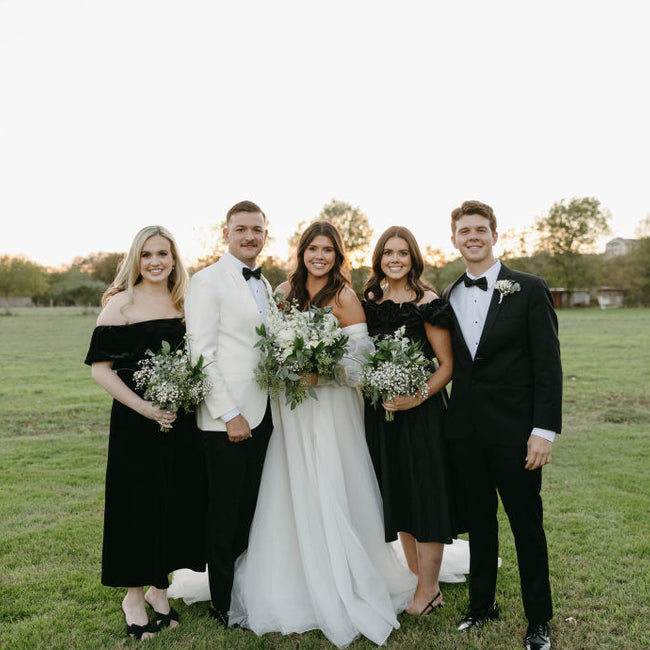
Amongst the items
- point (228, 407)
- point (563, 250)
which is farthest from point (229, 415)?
Answer: point (563, 250)

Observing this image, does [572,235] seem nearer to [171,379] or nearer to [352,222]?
[352,222]

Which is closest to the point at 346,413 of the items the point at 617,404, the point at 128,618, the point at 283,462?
the point at 283,462

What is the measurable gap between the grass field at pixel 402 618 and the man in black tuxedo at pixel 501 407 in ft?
1.71

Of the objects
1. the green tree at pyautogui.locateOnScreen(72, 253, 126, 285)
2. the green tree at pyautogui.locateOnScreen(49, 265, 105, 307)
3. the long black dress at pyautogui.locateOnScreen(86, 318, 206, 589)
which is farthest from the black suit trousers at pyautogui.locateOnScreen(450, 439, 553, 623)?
the green tree at pyautogui.locateOnScreen(49, 265, 105, 307)

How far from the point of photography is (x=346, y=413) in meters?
4.77

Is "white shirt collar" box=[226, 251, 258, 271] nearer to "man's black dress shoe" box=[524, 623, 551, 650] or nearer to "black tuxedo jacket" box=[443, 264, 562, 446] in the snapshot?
"black tuxedo jacket" box=[443, 264, 562, 446]

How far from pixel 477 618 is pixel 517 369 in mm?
2003

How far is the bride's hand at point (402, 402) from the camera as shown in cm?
427

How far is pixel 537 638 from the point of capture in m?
4.06

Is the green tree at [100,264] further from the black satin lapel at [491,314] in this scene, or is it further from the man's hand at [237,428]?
the black satin lapel at [491,314]

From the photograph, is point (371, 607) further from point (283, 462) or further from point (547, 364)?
point (547, 364)

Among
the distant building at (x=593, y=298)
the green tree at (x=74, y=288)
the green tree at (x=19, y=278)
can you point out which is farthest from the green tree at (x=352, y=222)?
the green tree at (x=19, y=278)

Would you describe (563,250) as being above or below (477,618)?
above

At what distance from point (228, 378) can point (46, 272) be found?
97.9 metres
